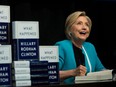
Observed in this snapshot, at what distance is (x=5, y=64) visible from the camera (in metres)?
1.77

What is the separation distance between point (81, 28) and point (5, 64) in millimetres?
669

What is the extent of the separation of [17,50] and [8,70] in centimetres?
13

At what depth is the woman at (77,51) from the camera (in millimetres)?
2131

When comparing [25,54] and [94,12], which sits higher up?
[94,12]

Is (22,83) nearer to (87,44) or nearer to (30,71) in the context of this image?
(30,71)

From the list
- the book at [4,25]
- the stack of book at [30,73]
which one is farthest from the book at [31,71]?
the book at [4,25]

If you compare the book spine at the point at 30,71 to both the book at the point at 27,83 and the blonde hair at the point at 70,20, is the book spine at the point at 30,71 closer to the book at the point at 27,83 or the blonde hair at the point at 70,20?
the book at the point at 27,83

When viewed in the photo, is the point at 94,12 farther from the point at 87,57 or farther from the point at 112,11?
the point at 87,57

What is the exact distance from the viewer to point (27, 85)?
1.80 metres

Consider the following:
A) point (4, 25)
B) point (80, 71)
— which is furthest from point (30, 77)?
point (80, 71)

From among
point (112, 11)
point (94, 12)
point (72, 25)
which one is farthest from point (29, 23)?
point (112, 11)

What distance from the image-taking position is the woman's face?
220cm

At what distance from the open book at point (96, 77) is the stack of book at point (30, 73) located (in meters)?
0.32

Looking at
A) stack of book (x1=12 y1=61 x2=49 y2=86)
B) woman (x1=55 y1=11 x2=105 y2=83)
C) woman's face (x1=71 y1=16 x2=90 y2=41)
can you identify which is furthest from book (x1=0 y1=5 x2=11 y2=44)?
woman's face (x1=71 y1=16 x2=90 y2=41)
